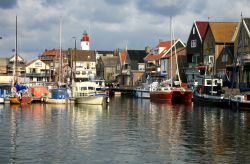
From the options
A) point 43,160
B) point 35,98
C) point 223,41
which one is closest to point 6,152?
point 43,160

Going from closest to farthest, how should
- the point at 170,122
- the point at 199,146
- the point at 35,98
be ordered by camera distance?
the point at 199,146 < the point at 170,122 < the point at 35,98

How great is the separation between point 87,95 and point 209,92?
19.9 m

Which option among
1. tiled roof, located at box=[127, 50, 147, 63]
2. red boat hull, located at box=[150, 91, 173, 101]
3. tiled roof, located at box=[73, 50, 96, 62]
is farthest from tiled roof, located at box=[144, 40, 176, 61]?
tiled roof, located at box=[73, 50, 96, 62]

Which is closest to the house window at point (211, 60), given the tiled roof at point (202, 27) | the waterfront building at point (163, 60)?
the tiled roof at point (202, 27)

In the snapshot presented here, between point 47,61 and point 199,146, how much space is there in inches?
6526

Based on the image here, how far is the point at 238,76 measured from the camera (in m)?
86.9

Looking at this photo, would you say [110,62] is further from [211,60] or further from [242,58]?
[242,58]

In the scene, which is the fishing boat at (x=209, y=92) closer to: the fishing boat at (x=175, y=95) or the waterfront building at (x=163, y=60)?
the fishing boat at (x=175, y=95)

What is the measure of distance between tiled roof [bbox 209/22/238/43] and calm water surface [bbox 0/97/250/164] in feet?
148

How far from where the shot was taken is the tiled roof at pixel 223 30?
101 m

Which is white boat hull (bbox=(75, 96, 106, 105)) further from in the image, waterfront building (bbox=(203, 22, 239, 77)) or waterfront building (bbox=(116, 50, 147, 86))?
waterfront building (bbox=(116, 50, 147, 86))

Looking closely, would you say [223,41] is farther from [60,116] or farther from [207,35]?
[60,116]

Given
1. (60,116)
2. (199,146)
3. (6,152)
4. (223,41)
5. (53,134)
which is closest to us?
(6,152)

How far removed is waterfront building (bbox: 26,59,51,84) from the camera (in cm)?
17175
